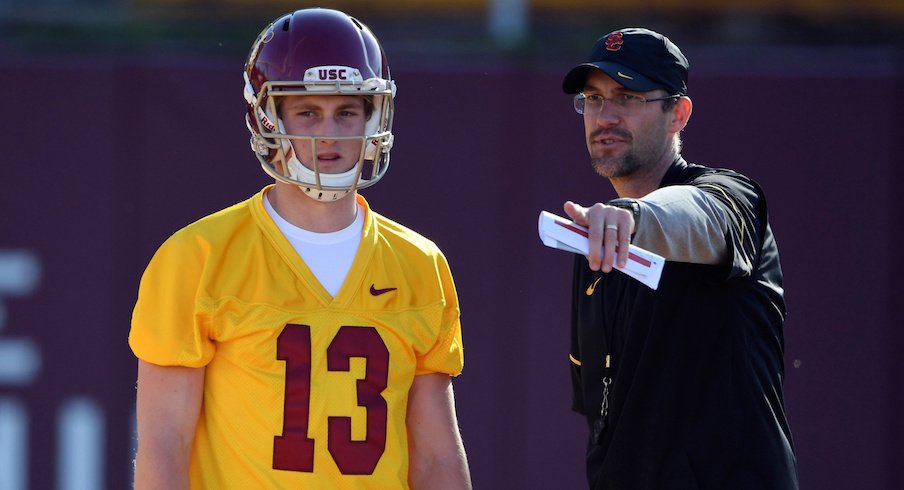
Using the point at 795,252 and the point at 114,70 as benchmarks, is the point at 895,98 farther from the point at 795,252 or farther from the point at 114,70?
the point at 114,70

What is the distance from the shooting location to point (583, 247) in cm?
224

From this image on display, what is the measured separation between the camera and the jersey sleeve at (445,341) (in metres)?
2.72

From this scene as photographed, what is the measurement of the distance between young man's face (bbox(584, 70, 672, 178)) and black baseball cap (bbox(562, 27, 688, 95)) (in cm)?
4

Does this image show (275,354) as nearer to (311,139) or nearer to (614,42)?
(311,139)

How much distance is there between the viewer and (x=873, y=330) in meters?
5.05

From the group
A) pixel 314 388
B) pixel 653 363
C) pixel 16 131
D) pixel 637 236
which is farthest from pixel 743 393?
pixel 16 131

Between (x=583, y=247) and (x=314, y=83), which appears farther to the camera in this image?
(x=314, y=83)

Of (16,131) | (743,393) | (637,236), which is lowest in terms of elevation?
(743,393)

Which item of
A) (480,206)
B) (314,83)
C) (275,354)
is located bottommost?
(275,354)

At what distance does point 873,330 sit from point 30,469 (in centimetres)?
344

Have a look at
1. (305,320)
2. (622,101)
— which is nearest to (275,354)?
(305,320)

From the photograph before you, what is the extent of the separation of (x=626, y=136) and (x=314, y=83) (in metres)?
0.93

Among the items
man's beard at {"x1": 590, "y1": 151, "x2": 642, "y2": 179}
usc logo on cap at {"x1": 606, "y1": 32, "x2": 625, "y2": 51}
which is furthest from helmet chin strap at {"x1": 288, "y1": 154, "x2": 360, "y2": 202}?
usc logo on cap at {"x1": 606, "y1": 32, "x2": 625, "y2": 51}

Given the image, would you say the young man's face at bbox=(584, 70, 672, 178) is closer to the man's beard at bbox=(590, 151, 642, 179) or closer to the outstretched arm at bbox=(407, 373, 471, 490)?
the man's beard at bbox=(590, 151, 642, 179)
